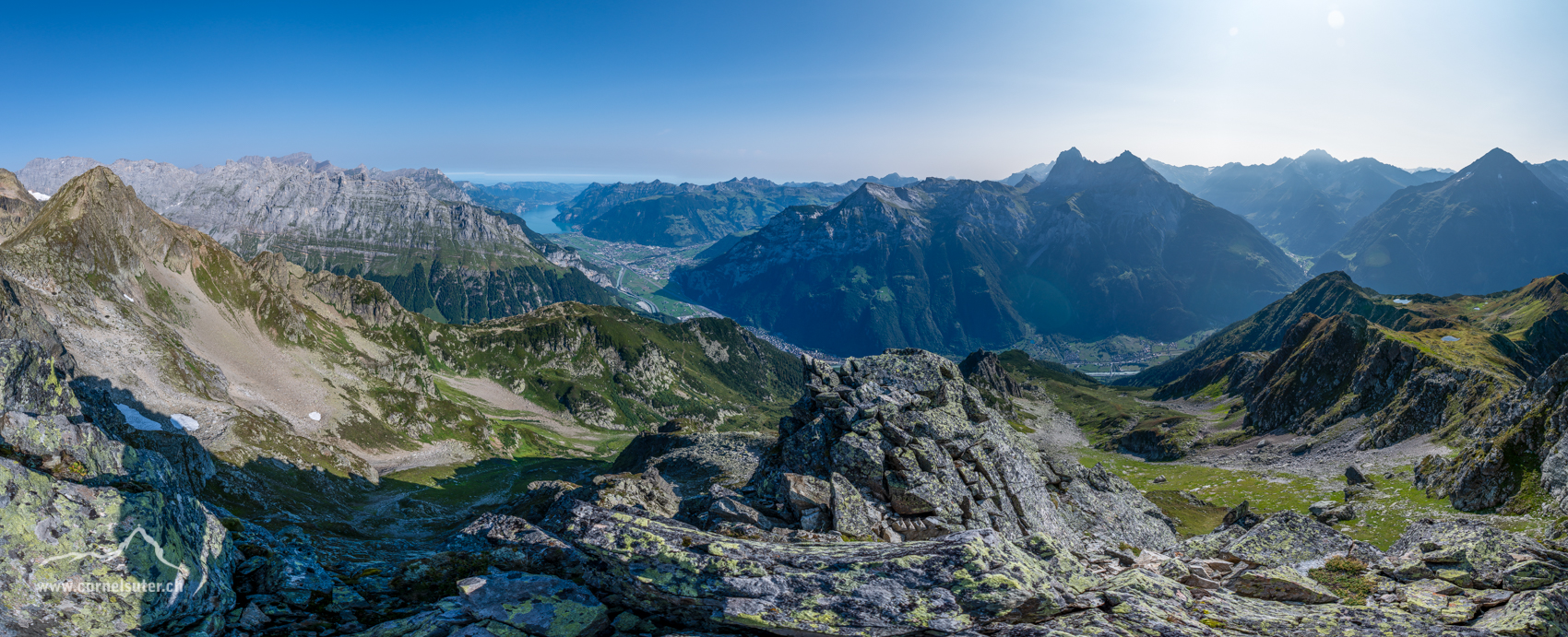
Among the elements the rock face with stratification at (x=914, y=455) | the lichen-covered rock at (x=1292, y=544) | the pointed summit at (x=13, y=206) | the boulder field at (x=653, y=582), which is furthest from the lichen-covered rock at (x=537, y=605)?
the pointed summit at (x=13, y=206)

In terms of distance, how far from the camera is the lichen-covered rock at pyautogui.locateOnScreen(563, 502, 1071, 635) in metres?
15.1

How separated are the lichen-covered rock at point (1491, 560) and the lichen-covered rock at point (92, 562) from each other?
4000cm

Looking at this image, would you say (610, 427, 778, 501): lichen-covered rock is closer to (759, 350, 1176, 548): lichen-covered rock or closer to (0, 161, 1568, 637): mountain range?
(0, 161, 1568, 637): mountain range

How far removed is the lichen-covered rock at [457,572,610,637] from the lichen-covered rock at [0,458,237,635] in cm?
637

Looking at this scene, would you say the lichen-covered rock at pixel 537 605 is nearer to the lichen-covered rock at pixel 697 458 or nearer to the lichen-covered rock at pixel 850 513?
the lichen-covered rock at pixel 850 513

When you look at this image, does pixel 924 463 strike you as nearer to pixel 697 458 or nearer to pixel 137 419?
pixel 697 458

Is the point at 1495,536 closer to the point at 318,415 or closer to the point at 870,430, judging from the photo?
the point at 870,430

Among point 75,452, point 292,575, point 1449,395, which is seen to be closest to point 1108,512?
point 292,575

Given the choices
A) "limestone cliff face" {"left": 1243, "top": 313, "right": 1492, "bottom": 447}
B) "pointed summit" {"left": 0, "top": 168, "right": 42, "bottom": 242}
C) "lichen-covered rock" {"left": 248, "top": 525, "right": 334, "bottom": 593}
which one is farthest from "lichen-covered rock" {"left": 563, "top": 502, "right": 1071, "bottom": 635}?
"pointed summit" {"left": 0, "top": 168, "right": 42, "bottom": 242}

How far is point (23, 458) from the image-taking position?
15844 mm

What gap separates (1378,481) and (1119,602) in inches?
3605

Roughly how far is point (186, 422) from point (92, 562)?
9907 centimetres

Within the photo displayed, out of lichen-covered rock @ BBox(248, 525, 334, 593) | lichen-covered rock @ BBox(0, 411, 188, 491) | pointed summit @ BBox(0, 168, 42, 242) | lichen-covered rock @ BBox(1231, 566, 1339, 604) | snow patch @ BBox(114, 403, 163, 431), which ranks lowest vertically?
snow patch @ BBox(114, 403, 163, 431)

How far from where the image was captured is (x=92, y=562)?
1399 cm
